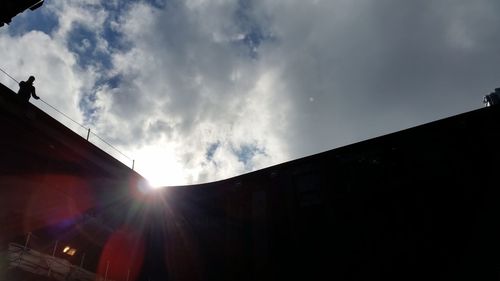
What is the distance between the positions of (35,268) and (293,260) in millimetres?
9836

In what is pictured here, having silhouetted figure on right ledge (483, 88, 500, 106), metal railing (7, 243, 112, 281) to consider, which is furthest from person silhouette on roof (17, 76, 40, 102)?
silhouetted figure on right ledge (483, 88, 500, 106)

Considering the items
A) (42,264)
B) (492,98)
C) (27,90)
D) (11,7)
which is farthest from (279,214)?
(492,98)

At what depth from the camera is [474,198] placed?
1063 centimetres

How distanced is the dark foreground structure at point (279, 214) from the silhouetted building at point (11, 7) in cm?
796

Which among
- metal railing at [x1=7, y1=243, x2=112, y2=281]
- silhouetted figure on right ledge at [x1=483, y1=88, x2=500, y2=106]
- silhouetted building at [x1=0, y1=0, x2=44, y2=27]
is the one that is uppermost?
silhouetted figure on right ledge at [x1=483, y1=88, x2=500, y2=106]

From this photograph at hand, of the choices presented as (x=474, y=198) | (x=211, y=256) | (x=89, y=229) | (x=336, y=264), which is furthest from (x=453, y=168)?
(x=89, y=229)

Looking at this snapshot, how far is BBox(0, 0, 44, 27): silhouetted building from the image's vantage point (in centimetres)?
394

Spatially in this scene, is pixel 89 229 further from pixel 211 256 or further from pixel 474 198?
pixel 474 198

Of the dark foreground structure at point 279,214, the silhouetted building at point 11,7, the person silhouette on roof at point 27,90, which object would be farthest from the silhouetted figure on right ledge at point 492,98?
Answer: the person silhouette on roof at point 27,90

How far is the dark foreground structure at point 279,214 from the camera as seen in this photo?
10.6 m

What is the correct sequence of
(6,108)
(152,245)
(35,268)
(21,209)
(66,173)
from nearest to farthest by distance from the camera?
(6,108) < (35,268) < (21,209) < (66,173) < (152,245)

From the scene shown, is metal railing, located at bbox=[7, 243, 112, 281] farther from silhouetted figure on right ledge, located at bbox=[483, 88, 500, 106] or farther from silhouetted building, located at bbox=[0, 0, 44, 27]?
silhouetted figure on right ledge, located at bbox=[483, 88, 500, 106]

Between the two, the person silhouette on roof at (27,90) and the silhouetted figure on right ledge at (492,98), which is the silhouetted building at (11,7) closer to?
the person silhouette on roof at (27,90)

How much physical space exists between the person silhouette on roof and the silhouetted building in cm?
815
